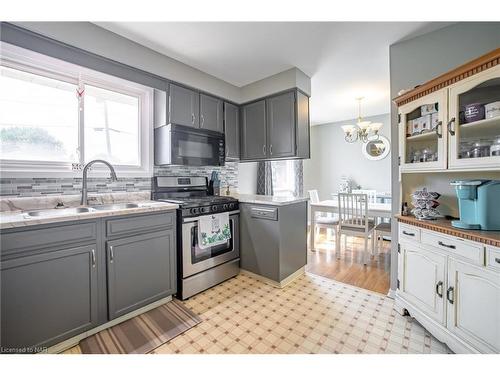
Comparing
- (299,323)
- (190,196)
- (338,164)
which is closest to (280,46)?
(190,196)

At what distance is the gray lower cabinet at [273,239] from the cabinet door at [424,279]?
1009mm

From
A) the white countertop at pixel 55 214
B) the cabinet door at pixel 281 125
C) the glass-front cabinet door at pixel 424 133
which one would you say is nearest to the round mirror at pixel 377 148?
the cabinet door at pixel 281 125

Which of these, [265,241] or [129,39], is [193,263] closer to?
[265,241]

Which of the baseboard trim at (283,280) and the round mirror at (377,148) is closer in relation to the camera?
the baseboard trim at (283,280)

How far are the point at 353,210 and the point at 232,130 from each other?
2.07 m

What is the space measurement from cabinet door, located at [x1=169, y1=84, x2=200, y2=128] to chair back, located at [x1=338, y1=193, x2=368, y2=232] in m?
2.26

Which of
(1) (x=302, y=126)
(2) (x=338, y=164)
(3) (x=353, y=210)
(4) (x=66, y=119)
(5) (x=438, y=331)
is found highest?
(1) (x=302, y=126)

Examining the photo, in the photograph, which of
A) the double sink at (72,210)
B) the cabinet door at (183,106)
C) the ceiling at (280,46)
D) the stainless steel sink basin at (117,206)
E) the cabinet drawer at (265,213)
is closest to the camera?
the double sink at (72,210)

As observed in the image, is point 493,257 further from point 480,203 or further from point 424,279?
point 424,279

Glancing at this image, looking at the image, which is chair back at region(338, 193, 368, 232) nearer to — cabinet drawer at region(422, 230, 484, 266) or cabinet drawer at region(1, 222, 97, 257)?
cabinet drawer at region(422, 230, 484, 266)

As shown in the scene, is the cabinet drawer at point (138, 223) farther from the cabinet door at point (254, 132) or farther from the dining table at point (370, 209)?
the dining table at point (370, 209)

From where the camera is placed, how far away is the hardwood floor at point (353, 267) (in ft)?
7.88

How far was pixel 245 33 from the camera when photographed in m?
1.91

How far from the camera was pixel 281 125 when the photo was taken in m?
2.71
